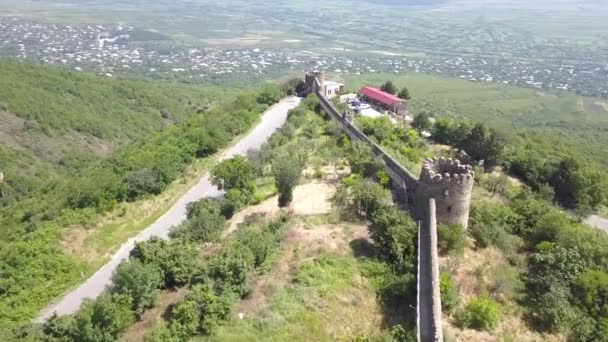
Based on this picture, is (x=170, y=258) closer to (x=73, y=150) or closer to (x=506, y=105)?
(x=73, y=150)

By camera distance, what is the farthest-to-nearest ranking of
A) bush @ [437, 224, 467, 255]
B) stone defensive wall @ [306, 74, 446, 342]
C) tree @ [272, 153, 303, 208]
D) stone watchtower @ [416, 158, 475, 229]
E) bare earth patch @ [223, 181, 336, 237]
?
tree @ [272, 153, 303, 208]
bare earth patch @ [223, 181, 336, 237]
stone watchtower @ [416, 158, 475, 229]
bush @ [437, 224, 467, 255]
stone defensive wall @ [306, 74, 446, 342]

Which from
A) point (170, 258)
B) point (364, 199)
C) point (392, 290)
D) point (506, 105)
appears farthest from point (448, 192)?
point (506, 105)

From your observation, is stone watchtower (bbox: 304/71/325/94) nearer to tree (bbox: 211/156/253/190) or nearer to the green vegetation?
the green vegetation

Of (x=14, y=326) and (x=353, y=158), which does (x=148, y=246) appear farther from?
(x=353, y=158)

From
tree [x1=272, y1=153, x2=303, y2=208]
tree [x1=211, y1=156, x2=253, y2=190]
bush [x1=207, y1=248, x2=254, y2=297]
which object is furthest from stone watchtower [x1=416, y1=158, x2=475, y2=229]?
tree [x1=211, y1=156, x2=253, y2=190]

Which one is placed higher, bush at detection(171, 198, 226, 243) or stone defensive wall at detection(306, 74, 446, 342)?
stone defensive wall at detection(306, 74, 446, 342)

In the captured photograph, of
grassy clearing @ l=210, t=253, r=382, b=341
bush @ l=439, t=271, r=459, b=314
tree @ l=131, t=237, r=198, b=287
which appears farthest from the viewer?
tree @ l=131, t=237, r=198, b=287

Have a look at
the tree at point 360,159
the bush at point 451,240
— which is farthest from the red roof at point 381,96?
the bush at point 451,240

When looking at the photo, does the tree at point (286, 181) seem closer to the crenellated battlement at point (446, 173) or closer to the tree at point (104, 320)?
the crenellated battlement at point (446, 173)
